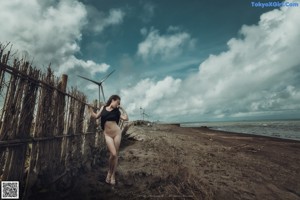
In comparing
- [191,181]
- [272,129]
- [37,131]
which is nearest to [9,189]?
[37,131]

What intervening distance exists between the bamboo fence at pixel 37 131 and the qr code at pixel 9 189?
9cm

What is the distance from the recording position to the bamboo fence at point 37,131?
3.71 metres

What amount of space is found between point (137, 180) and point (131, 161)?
7.91 feet

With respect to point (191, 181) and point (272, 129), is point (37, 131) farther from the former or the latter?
point (272, 129)

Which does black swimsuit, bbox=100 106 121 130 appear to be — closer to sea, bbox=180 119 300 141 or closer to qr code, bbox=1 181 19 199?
qr code, bbox=1 181 19 199

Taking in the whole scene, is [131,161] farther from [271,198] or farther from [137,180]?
[271,198]

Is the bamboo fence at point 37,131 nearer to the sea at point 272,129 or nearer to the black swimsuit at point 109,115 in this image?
the black swimsuit at point 109,115

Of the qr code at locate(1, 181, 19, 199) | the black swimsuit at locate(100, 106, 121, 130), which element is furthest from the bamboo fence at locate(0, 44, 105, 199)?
the black swimsuit at locate(100, 106, 121, 130)

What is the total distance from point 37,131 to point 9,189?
3.52 ft

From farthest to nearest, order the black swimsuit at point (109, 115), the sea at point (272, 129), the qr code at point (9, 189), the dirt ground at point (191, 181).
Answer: the sea at point (272, 129)
the black swimsuit at point (109, 115)
the dirt ground at point (191, 181)
the qr code at point (9, 189)

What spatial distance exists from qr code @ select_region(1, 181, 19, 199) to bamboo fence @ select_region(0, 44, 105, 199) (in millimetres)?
90

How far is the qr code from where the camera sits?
3636 mm

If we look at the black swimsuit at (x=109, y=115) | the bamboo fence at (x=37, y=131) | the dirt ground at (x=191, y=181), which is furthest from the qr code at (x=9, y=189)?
the black swimsuit at (x=109, y=115)

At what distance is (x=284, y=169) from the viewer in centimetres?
868
